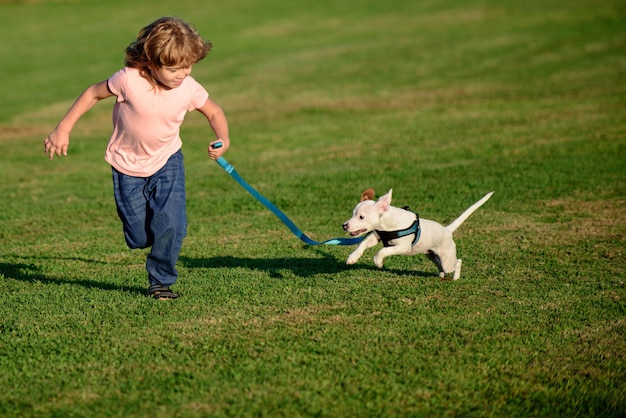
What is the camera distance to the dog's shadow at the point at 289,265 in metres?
→ 7.01

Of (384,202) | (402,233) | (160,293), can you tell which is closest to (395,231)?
(402,233)

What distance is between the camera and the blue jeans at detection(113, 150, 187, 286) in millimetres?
5996

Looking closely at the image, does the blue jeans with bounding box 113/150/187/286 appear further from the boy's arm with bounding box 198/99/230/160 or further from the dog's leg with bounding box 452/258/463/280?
the dog's leg with bounding box 452/258/463/280

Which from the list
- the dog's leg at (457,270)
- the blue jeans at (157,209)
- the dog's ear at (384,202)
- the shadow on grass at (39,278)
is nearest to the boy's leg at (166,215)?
the blue jeans at (157,209)

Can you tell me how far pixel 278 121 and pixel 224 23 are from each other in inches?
755

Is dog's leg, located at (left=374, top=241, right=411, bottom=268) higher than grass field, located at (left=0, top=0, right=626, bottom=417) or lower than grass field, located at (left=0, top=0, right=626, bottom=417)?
higher

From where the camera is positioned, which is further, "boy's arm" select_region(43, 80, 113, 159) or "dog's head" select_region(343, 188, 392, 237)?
"dog's head" select_region(343, 188, 392, 237)

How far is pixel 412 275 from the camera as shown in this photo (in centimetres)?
687

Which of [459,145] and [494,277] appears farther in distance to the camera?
[459,145]

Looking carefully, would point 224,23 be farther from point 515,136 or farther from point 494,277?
point 494,277

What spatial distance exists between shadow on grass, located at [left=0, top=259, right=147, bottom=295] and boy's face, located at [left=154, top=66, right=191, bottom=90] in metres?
1.67

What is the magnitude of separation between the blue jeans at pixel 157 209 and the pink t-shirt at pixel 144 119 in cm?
8

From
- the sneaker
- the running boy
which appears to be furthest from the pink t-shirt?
the sneaker

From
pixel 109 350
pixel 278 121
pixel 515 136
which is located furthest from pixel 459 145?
pixel 109 350
